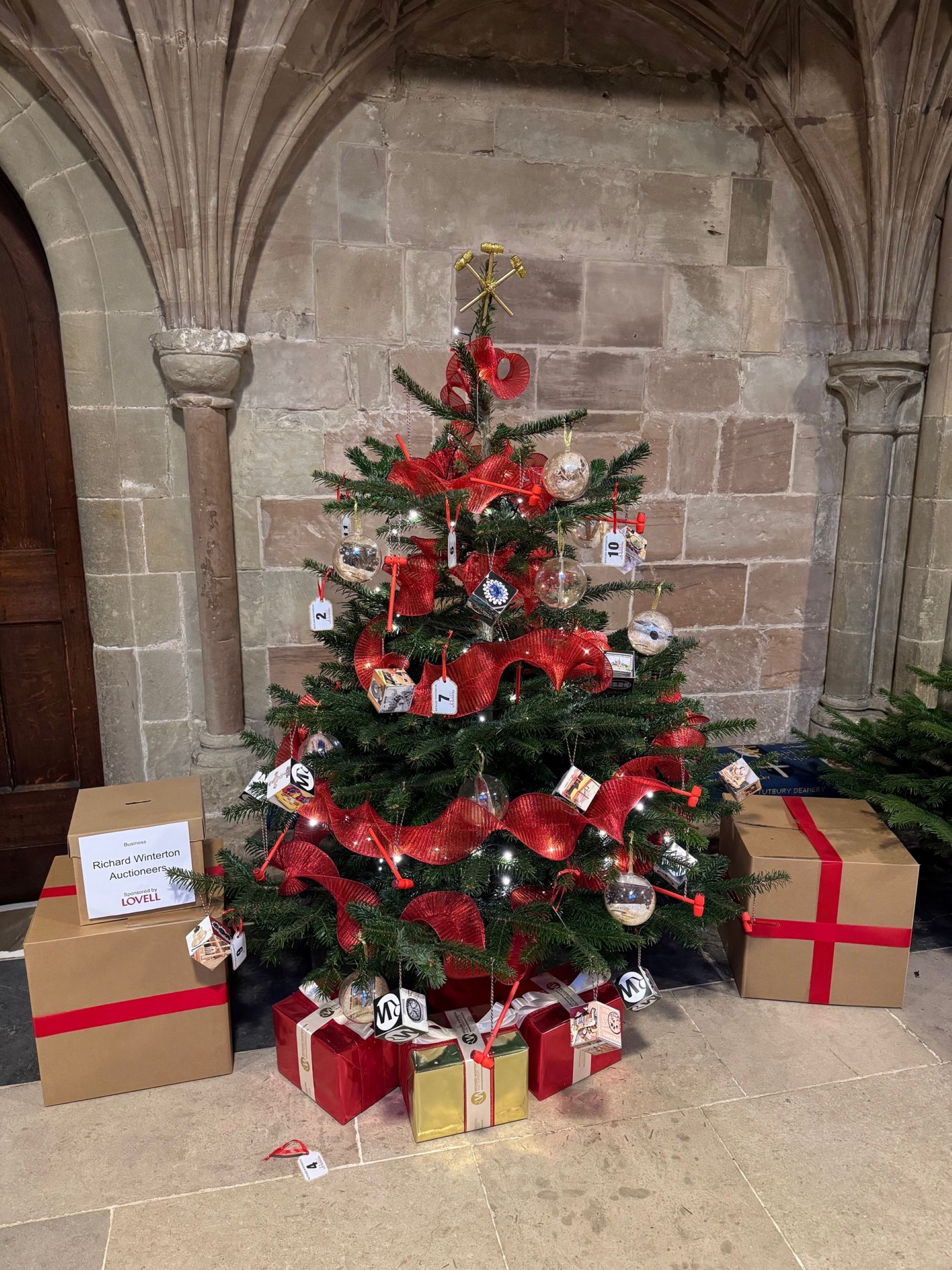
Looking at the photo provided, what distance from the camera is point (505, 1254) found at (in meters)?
1.63

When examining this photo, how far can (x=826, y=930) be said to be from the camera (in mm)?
2320

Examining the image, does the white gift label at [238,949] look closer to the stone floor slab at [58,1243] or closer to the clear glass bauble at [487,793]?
the stone floor slab at [58,1243]

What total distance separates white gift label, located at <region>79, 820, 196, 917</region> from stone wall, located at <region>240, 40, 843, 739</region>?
3.53ft

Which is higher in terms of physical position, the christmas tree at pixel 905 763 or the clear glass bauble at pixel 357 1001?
the christmas tree at pixel 905 763

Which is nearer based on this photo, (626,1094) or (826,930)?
(626,1094)

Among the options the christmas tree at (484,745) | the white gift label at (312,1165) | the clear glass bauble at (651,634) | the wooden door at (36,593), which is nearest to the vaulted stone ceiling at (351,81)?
the wooden door at (36,593)

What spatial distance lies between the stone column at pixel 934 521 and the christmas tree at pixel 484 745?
1530 millimetres

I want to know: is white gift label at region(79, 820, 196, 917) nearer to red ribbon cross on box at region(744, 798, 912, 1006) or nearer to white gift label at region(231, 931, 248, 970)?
white gift label at region(231, 931, 248, 970)

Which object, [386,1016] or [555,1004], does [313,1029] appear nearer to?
[386,1016]

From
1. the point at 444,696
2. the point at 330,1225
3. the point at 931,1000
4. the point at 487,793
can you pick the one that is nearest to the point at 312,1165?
the point at 330,1225

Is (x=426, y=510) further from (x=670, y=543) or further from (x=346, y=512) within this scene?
(x=670, y=543)

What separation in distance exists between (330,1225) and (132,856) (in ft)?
2.85

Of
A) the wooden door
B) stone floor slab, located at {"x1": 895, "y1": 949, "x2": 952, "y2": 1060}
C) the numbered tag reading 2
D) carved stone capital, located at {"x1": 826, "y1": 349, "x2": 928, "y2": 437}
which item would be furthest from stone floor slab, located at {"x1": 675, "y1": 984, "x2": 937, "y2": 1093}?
the wooden door

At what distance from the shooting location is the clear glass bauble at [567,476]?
6.00 ft
